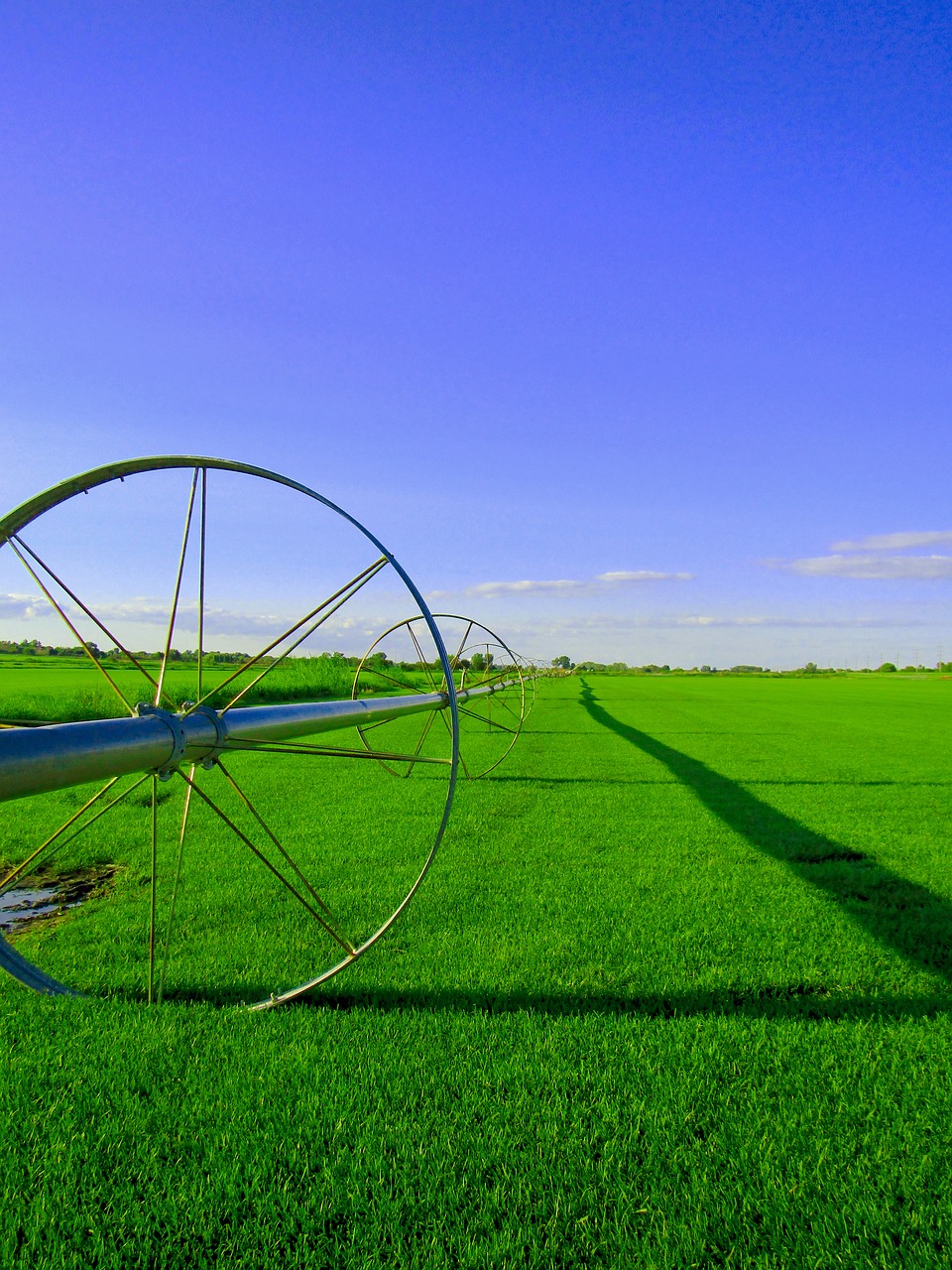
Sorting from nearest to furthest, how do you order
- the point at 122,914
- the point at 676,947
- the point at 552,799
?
1. the point at 676,947
2. the point at 122,914
3. the point at 552,799

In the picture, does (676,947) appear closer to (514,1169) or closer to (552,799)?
(514,1169)

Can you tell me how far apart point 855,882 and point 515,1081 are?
177 inches

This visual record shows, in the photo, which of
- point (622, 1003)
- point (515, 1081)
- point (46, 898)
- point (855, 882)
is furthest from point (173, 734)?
point (855, 882)

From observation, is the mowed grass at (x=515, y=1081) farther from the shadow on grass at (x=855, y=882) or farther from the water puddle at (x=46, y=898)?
the water puddle at (x=46, y=898)

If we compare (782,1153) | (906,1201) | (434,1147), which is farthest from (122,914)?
(906,1201)

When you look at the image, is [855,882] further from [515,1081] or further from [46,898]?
[46,898]

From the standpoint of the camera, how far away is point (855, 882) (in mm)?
6082

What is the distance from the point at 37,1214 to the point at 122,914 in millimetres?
3008

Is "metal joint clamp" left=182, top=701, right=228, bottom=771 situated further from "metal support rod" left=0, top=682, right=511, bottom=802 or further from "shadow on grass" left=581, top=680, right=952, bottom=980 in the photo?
"shadow on grass" left=581, top=680, right=952, bottom=980

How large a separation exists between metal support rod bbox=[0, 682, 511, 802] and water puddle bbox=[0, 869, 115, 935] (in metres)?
3.15

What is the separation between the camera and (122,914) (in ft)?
16.4

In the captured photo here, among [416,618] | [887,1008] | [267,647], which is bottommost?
[887,1008]

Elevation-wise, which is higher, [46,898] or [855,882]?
[46,898]

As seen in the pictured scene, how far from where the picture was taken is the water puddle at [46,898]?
5.19m
